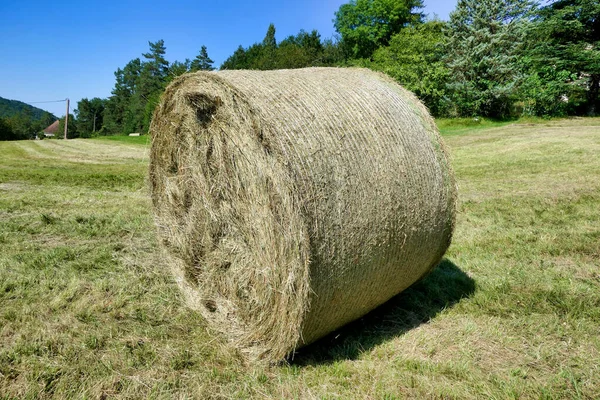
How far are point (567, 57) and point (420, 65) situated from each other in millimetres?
10265

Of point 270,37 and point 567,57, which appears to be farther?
point 270,37

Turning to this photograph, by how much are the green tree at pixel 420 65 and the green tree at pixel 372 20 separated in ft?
34.4

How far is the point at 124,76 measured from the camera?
305ft

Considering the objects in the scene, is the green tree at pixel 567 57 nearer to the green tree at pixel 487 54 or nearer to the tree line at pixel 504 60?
the tree line at pixel 504 60

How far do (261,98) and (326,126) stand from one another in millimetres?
500

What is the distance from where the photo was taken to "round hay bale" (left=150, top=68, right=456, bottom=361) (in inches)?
110

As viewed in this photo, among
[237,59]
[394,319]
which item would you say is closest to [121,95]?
[237,59]

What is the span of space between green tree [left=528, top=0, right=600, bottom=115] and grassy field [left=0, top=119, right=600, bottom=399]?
2324 centimetres

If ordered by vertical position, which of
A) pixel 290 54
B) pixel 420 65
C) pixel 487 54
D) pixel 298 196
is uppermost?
pixel 290 54

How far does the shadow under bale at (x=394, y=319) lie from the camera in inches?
128

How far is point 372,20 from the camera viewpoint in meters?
50.3

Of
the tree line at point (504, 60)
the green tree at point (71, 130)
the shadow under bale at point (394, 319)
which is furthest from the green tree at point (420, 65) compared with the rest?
the green tree at point (71, 130)

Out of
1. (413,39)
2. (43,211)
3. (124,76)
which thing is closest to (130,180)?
(43,211)

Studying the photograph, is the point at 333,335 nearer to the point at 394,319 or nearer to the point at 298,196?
the point at 394,319
